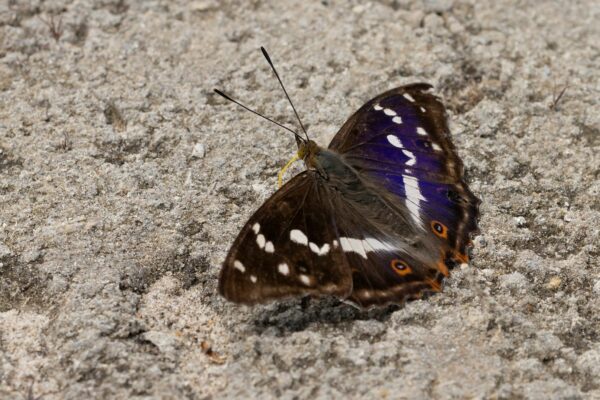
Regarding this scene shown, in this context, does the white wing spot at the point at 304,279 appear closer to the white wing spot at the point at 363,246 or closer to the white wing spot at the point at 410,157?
the white wing spot at the point at 363,246

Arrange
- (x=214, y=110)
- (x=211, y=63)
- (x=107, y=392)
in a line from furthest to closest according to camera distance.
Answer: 1. (x=211, y=63)
2. (x=214, y=110)
3. (x=107, y=392)

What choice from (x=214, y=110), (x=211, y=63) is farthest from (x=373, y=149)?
(x=211, y=63)

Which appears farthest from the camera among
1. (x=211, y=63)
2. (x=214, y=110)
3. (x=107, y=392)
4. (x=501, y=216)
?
(x=211, y=63)

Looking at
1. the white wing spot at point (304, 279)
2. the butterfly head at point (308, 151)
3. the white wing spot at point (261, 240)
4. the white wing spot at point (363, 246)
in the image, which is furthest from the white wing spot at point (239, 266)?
the butterfly head at point (308, 151)

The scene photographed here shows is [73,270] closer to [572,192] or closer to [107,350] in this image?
[107,350]

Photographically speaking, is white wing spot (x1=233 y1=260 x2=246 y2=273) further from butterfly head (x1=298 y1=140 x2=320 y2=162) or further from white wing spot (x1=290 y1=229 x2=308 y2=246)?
butterfly head (x1=298 y1=140 x2=320 y2=162)

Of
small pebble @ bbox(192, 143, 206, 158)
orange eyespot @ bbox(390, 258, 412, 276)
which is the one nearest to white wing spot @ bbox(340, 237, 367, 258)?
orange eyespot @ bbox(390, 258, 412, 276)

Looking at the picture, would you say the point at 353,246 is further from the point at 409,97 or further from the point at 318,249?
the point at 409,97

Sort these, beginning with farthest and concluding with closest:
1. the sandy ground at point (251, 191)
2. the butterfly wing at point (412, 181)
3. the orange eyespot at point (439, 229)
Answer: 1. the orange eyespot at point (439, 229)
2. the butterfly wing at point (412, 181)
3. the sandy ground at point (251, 191)
